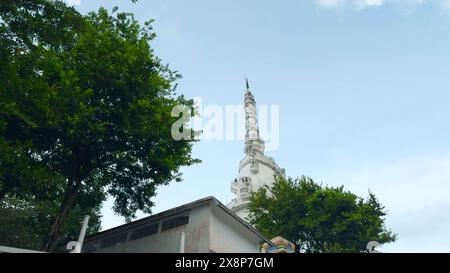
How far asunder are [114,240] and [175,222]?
4.52 m

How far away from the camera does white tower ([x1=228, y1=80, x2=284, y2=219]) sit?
217 ft

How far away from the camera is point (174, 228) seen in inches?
798

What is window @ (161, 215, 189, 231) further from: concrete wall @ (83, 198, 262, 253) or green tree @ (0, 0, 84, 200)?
green tree @ (0, 0, 84, 200)

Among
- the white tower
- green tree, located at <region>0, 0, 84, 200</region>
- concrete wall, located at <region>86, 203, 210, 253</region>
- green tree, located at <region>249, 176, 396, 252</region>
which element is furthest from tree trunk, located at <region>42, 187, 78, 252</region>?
the white tower

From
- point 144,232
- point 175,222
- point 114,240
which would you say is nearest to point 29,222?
point 114,240

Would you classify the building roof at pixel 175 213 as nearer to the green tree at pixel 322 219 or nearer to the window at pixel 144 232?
the window at pixel 144 232

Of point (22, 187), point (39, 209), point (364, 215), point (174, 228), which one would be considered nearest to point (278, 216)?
point (364, 215)

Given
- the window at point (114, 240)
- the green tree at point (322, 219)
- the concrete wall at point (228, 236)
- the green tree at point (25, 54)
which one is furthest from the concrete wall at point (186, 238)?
the green tree at point (322, 219)

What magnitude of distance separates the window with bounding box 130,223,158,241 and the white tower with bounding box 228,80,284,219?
42059 millimetres

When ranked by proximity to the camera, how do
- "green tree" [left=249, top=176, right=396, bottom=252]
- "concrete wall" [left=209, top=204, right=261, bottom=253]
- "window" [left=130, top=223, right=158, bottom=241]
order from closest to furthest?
"concrete wall" [left=209, top=204, right=261, bottom=253] < "window" [left=130, top=223, right=158, bottom=241] < "green tree" [left=249, top=176, right=396, bottom=252]

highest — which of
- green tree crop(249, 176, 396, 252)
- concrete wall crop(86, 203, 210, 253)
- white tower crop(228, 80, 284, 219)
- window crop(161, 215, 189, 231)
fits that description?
white tower crop(228, 80, 284, 219)

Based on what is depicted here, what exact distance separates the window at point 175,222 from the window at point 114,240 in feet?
9.65
